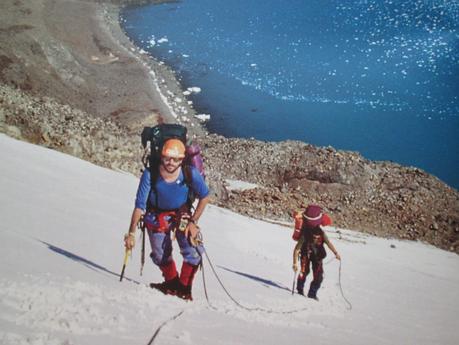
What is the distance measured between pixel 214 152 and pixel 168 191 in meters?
20.0

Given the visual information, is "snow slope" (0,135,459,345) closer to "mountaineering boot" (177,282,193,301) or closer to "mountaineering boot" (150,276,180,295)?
"mountaineering boot" (177,282,193,301)

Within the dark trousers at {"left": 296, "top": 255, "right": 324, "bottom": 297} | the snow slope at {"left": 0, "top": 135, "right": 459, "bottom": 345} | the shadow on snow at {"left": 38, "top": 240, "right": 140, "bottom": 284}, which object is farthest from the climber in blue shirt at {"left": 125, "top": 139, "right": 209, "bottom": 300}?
the dark trousers at {"left": 296, "top": 255, "right": 324, "bottom": 297}

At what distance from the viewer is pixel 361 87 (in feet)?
143

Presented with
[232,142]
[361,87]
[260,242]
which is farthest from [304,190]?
[361,87]

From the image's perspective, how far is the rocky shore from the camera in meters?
16.3

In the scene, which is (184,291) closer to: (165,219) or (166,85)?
(165,219)

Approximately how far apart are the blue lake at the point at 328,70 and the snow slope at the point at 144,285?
24.1 metres

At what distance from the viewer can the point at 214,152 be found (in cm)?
2470

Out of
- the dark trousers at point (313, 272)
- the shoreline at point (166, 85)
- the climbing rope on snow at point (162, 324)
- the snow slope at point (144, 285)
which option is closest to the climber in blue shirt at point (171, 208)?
the snow slope at point (144, 285)

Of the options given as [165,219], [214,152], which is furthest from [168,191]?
[214,152]

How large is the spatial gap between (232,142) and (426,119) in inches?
856

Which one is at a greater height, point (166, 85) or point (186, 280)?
point (166, 85)

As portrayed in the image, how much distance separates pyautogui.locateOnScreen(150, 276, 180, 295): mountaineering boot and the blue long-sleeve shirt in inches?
42.1

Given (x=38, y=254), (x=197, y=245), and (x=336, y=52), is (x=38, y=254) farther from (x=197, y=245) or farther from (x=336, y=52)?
(x=336, y=52)
